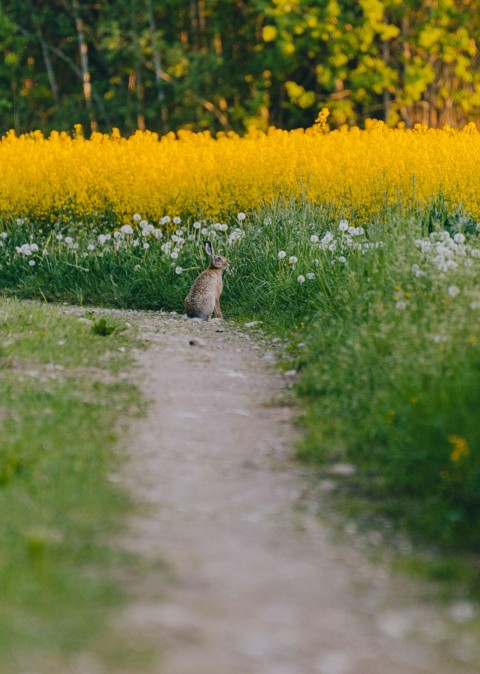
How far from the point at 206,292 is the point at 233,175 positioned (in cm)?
358

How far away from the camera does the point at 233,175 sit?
13.7m

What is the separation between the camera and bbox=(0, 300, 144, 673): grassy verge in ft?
12.5

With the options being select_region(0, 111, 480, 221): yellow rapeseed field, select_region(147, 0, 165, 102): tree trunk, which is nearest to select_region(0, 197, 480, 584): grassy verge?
select_region(0, 111, 480, 221): yellow rapeseed field

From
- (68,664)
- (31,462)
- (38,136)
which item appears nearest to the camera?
(68,664)

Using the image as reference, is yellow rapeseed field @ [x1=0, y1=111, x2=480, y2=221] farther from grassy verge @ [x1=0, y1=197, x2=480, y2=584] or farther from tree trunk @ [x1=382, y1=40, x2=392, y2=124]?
tree trunk @ [x1=382, y1=40, x2=392, y2=124]

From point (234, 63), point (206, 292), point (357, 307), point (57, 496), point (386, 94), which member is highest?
point (57, 496)

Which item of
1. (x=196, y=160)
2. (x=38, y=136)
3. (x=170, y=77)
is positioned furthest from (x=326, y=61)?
(x=196, y=160)

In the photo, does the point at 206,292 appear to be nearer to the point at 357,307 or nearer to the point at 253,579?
the point at 357,307

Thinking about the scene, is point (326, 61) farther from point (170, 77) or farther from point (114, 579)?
point (114, 579)

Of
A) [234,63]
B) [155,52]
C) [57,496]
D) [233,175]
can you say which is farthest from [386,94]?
[57,496]

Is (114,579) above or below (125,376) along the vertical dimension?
above

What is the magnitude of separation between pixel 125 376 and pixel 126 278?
481cm

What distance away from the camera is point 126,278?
12359 mm

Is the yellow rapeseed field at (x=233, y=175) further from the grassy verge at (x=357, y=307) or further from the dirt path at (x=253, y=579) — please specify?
the dirt path at (x=253, y=579)
